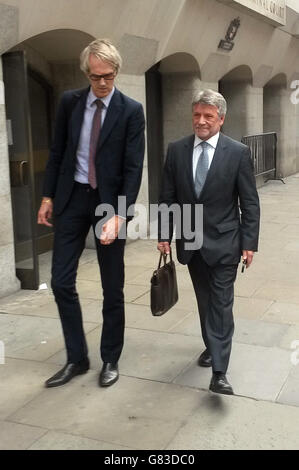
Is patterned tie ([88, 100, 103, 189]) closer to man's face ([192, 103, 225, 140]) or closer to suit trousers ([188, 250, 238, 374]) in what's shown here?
man's face ([192, 103, 225, 140])

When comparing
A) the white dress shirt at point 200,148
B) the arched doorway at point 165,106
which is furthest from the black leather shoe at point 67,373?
the arched doorway at point 165,106

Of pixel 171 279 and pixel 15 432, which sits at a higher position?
pixel 171 279

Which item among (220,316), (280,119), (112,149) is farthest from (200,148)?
(280,119)

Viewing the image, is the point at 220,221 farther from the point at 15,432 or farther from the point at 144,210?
the point at 144,210

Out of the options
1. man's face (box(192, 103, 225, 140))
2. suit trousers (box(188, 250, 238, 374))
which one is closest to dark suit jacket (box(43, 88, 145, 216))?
man's face (box(192, 103, 225, 140))

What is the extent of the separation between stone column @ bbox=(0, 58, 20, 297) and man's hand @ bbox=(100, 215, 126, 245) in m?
2.32

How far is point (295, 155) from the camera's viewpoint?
16141 mm

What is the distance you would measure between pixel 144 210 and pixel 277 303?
10.4 feet

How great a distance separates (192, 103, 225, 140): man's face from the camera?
3.47 metres

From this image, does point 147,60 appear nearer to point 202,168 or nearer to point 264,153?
point 202,168

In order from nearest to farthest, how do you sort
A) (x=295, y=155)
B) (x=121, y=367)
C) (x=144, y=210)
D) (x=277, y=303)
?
1. (x=121, y=367)
2. (x=277, y=303)
3. (x=144, y=210)
4. (x=295, y=155)

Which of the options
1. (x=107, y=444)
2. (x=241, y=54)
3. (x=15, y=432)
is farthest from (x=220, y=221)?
(x=241, y=54)

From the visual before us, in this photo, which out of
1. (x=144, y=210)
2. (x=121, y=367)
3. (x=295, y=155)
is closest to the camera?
(x=121, y=367)

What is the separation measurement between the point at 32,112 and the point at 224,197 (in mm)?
4388
